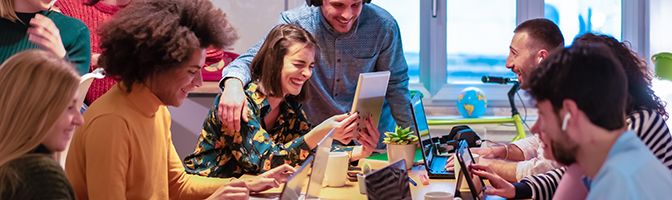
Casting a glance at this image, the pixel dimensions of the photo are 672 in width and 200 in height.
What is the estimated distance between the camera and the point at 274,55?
8.90 ft

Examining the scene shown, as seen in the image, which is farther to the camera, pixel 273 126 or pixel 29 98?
pixel 273 126

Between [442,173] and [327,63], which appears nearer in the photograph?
[442,173]

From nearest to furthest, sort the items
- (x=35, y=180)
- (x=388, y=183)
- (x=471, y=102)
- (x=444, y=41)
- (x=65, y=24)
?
1. (x=35, y=180)
2. (x=388, y=183)
3. (x=65, y=24)
4. (x=471, y=102)
5. (x=444, y=41)

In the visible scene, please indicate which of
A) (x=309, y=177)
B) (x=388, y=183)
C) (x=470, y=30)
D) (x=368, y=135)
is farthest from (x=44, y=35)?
(x=470, y=30)

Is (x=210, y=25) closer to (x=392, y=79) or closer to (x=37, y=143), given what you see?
(x=37, y=143)

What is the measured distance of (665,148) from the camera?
1.85 meters

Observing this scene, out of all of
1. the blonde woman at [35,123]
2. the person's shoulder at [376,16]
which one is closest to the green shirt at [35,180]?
the blonde woman at [35,123]

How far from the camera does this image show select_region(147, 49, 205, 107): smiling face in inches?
73.7

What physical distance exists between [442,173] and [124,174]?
1089 mm

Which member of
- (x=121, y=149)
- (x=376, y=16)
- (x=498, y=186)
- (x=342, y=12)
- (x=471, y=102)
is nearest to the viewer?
(x=121, y=149)

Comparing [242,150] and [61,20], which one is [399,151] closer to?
[242,150]

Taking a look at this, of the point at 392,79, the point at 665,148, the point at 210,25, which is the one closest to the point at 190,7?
the point at 210,25

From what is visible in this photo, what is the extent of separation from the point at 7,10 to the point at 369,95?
1093mm

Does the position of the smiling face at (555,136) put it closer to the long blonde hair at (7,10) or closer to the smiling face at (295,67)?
the smiling face at (295,67)
